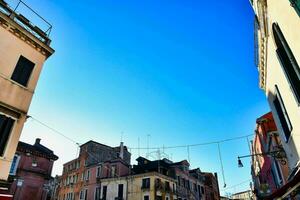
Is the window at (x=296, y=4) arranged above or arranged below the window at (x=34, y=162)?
below

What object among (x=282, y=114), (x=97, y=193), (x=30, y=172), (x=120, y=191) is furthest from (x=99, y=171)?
(x=282, y=114)

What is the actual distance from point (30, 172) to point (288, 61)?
2405 cm

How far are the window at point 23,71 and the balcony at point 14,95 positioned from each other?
0.39 meters

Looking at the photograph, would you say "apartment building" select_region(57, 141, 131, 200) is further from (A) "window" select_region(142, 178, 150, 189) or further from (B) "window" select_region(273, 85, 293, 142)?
(B) "window" select_region(273, 85, 293, 142)

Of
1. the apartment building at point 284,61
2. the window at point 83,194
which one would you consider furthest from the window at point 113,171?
the apartment building at point 284,61

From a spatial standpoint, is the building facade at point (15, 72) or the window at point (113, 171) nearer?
the building facade at point (15, 72)

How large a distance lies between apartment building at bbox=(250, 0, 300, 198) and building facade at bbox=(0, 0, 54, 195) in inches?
467

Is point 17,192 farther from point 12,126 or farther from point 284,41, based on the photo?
point 284,41

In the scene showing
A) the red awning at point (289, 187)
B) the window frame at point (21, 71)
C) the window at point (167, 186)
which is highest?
the window frame at point (21, 71)

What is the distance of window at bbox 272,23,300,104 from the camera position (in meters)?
7.22

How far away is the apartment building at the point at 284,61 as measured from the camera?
6566 millimetres

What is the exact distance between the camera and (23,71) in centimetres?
1215

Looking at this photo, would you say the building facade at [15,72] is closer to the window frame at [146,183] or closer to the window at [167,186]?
the window frame at [146,183]

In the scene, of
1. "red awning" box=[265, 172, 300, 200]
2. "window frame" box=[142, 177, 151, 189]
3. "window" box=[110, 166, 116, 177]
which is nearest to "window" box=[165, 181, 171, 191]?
"window frame" box=[142, 177, 151, 189]
